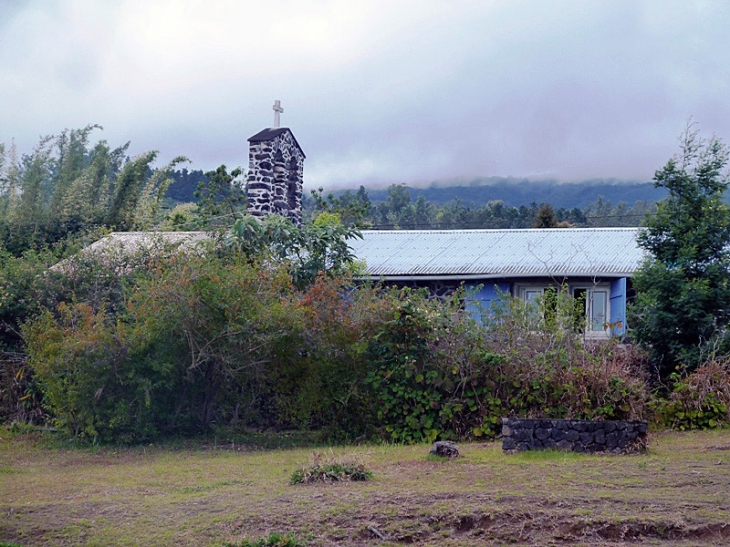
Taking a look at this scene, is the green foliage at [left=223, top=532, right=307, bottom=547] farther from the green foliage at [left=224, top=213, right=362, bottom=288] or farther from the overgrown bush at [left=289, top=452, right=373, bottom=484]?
the green foliage at [left=224, top=213, right=362, bottom=288]

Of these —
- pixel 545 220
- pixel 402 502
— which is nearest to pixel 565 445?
pixel 402 502

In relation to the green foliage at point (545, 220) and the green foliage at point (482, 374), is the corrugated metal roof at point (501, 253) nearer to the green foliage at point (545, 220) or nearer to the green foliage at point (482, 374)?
the green foliage at point (482, 374)

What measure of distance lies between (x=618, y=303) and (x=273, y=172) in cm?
817

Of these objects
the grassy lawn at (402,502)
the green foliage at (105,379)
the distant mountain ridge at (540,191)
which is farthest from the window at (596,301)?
the distant mountain ridge at (540,191)

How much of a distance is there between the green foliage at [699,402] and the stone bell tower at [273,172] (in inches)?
375

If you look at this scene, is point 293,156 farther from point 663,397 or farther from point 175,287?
point 663,397

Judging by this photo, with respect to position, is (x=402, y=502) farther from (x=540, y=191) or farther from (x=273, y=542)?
(x=540, y=191)

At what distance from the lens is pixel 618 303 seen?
17.4 m

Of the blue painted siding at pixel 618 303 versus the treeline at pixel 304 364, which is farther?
the blue painted siding at pixel 618 303

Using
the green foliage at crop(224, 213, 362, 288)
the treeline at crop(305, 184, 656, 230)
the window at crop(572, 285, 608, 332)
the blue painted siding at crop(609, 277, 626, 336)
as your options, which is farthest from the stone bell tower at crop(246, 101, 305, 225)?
the treeline at crop(305, 184, 656, 230)

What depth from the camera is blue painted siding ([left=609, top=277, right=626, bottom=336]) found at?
1700cm

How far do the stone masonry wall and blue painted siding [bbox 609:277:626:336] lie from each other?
7.58 m

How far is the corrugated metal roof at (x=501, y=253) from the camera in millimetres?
18203

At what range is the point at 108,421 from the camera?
42.5 feet
